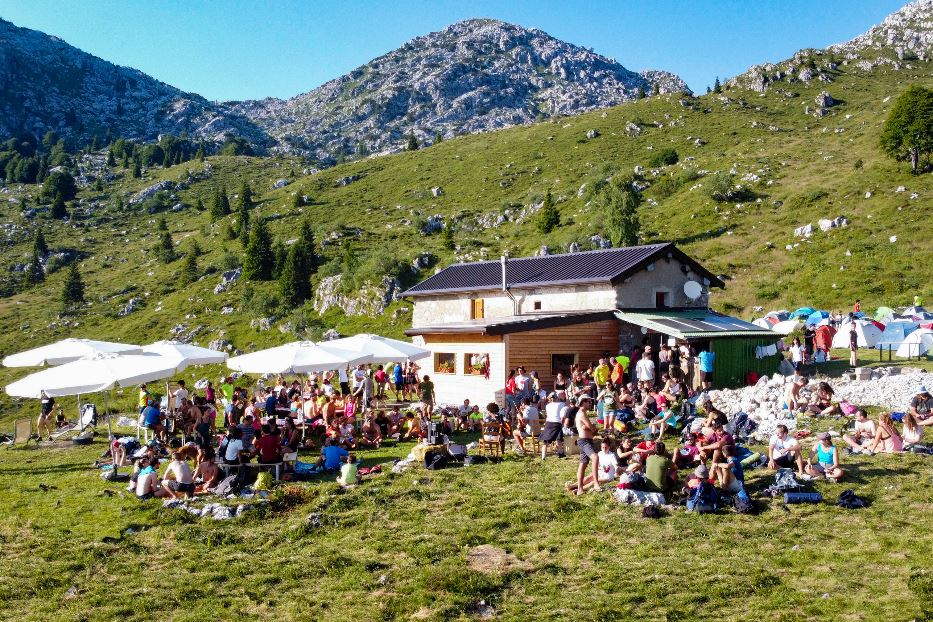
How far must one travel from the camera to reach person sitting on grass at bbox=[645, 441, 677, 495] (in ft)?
38.1

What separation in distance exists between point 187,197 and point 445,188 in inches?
1997

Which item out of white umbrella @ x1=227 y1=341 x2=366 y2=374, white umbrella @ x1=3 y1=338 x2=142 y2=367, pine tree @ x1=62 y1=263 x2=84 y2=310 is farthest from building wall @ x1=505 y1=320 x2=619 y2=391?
pine tree @ x1=62 y1=263 x2=84 y2=310

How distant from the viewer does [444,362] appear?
26.8 meters

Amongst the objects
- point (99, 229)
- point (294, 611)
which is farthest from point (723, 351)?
point (99, 229)

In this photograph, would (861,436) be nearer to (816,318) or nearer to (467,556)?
(467,556)

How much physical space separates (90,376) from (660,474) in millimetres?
12627

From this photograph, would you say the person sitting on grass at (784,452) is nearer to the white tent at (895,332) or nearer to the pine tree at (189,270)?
the white tent at (895,332)

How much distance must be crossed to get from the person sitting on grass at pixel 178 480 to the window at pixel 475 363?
508 inches

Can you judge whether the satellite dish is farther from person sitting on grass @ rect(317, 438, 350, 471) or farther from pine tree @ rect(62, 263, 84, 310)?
pine tree @ rect(62, 263, 84, 310)

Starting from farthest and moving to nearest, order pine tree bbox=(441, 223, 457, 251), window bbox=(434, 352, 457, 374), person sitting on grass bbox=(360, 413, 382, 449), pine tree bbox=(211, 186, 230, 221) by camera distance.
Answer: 1. pine tree bbox=(211, 186, 230, 221)
2. pine tree bbox=(441, 223, 457, 251)
3. window bbox=(434, 352, 457, 374)
4. person sitting on grass bbox=(360, 413, 382, 449)

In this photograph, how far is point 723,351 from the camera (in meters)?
24.7

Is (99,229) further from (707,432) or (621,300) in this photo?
(707,432)

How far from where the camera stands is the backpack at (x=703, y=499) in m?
11.1

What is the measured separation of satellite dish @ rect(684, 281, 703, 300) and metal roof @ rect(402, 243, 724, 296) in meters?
0.82
